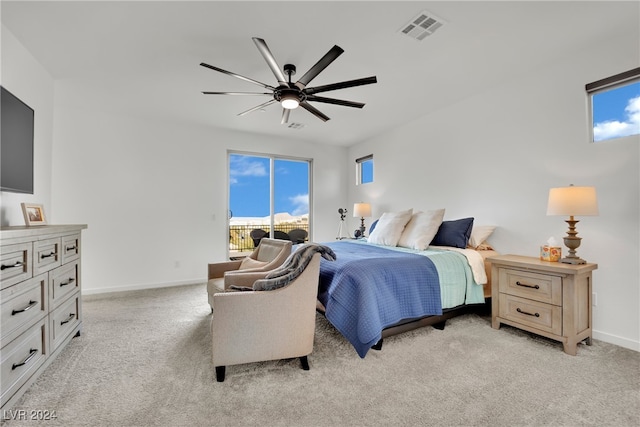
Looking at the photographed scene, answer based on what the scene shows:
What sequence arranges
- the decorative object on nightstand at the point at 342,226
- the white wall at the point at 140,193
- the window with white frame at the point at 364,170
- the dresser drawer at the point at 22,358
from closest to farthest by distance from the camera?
the dresser drawer at the point at 22,358 < the white wall at the point at 140,193 < the window with white frame at the point at 364,170 < the decorative object on nightstand at the point at 342,226

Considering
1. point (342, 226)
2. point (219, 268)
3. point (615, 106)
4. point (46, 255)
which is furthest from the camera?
point (342, 226)

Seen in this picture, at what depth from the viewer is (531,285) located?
7.81 ft

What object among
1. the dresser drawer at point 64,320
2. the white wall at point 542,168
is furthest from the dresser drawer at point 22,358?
the white wall at point 542,168

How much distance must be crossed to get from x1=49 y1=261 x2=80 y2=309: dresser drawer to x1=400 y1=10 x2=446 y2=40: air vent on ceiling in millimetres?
3326

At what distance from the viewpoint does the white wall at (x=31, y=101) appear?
→ 2.22 metres

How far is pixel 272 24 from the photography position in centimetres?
217

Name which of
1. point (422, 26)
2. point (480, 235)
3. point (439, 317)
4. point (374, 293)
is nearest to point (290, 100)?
point (422, 26)

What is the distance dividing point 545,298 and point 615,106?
1.82 metres

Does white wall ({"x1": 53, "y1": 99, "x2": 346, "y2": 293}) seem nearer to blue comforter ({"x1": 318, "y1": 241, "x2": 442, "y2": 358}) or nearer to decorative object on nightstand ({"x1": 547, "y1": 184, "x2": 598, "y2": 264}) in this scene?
blue comforter ({"x1": 318, "y1": 241, "x2": 442, "y2": 358})

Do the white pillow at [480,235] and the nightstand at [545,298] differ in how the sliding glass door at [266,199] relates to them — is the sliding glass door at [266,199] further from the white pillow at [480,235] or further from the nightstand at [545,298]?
the nightstand at [545,298]

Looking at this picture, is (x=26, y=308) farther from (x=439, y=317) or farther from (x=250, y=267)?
(x=439, y=317)

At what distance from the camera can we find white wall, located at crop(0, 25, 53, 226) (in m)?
2.22

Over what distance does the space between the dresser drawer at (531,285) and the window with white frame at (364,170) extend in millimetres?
3336

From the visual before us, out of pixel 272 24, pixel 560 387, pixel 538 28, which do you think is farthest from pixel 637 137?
pixel 272 24
